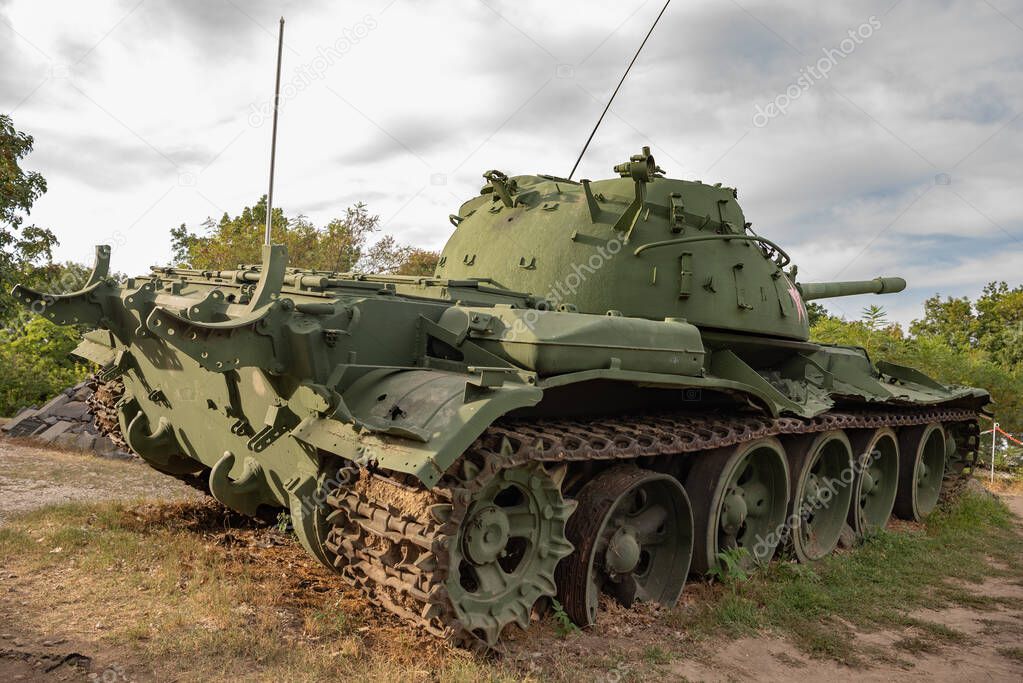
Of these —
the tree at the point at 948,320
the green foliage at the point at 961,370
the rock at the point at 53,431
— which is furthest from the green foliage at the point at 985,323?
the rock at the point at 53,431

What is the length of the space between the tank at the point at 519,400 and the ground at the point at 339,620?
0.31m

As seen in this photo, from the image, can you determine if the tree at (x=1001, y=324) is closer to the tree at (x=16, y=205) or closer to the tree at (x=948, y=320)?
the tree at (x=948, y=320)

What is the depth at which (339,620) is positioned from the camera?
16.1ft

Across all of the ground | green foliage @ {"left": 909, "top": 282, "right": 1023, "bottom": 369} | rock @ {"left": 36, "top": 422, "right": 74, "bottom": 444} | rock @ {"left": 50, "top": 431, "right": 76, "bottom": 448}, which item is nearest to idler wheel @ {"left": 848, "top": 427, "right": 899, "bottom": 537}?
the ground

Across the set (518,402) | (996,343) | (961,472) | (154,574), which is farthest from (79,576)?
(996,343)

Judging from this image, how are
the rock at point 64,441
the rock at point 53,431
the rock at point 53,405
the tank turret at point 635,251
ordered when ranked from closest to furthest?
1. the tank turret at point 635,251
2. the rock at point 64,441
3. the rock at point 53,431
4. the rock at point 53,405

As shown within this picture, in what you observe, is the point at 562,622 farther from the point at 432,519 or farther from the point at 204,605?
the point at 204,605

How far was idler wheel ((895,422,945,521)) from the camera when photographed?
10.0m

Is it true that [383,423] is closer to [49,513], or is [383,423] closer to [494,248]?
[494,248]

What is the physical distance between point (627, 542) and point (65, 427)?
1077cm

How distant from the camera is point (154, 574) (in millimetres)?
5660

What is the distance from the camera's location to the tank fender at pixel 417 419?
3.84 meters

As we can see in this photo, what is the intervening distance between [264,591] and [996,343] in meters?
34.0

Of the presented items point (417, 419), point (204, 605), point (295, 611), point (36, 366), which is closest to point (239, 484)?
point (204, 605)
